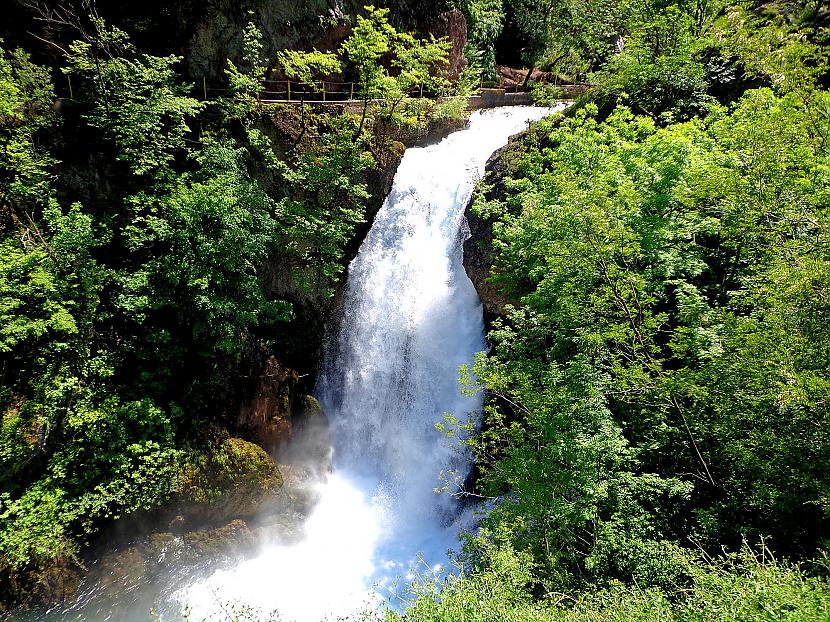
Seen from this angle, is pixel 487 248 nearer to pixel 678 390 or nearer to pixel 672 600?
pixel 678 390

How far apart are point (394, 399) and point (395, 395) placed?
0.14 meters

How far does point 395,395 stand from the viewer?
48.2 ft

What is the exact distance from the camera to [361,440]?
15.0 meters

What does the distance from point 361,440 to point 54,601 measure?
827 centimetres

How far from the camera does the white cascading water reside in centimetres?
1230

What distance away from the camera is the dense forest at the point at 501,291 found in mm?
6328

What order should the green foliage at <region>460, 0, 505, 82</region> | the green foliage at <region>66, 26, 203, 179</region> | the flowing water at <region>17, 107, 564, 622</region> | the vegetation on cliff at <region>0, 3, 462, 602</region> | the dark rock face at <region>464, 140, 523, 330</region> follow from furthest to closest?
the green foliage at <region>460, 0, 505, 82</region> < the dark rock face at <region>464, 140, 523, 330</region> < the flowing water at <region>17, 107, 564, 622</region> < the green foliage at <region>66, 26, 203, 179</region> < the vegetation on cliff at <region>0, 3, 462, 602</region>

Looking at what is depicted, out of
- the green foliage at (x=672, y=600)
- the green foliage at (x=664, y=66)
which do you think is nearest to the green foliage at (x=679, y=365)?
the green foliage at (x=672, y=600)

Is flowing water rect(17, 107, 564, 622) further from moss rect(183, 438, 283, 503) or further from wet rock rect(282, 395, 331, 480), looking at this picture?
moss rect(183, 438, 283, 503)

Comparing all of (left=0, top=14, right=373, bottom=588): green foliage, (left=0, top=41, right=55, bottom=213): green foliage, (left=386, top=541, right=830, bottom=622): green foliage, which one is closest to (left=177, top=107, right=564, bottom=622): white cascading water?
(left=0, top=14, right=373, bottom=588): green foliage

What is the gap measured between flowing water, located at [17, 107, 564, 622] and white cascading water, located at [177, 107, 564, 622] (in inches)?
1.3

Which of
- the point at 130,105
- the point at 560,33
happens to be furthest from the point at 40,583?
the point at 560,33

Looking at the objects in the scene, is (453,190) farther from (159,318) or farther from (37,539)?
(37,539)

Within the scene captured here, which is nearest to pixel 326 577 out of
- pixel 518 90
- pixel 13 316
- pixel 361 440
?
pixel 361 440
